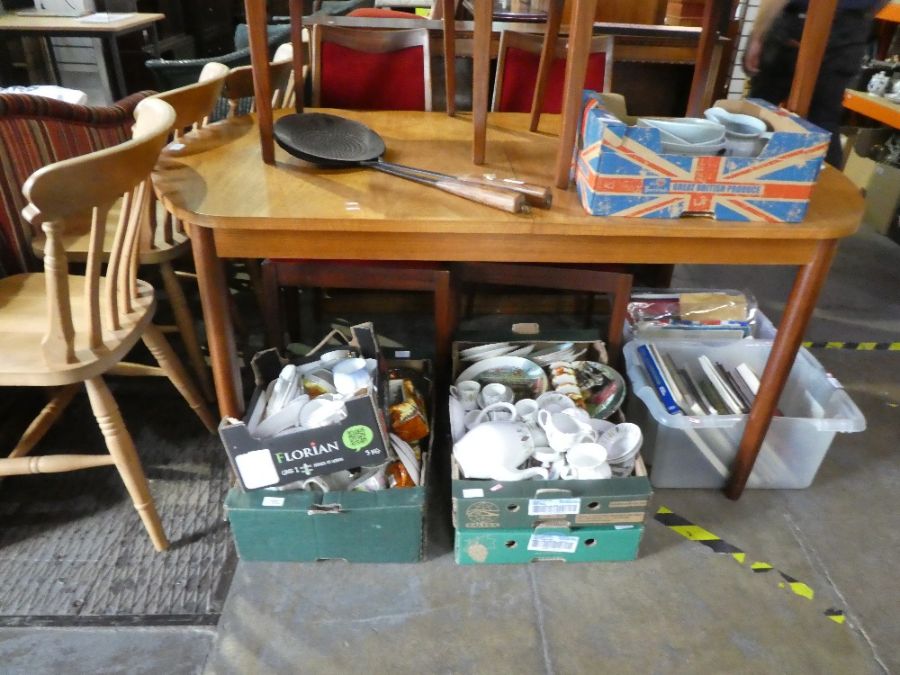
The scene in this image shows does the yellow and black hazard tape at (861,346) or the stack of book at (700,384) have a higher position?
the stack of book at (700,384)

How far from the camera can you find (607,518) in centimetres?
127

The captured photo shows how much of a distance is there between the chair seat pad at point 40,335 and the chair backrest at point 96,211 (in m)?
0.02

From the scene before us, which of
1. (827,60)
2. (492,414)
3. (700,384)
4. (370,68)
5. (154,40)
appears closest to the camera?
(492,414)

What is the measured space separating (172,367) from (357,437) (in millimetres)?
593

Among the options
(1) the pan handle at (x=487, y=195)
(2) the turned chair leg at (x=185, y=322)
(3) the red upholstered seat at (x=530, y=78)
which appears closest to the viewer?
(1) the pan handle at (x=487, y=195)

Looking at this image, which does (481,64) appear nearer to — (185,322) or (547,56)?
(547,56)

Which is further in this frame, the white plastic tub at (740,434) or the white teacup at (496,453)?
the white plastic tub at (740,434)

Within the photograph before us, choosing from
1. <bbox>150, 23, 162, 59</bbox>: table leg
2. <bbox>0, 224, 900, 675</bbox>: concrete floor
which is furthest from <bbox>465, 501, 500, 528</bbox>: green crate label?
<bbox>150, 23, 162, 59</bbox>: table leg

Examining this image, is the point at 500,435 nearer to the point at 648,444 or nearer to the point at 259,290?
the point at 648,444

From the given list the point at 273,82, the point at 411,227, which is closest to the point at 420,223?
the point at 411,227

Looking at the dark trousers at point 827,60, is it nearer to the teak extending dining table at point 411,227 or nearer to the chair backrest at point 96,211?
the teak extending dining table at point 411,227

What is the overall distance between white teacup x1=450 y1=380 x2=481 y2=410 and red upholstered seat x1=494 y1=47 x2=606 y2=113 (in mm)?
937

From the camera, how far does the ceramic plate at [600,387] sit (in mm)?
1441

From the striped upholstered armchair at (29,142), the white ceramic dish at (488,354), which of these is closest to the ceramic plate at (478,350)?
the white ceramic dish at (488,354)
